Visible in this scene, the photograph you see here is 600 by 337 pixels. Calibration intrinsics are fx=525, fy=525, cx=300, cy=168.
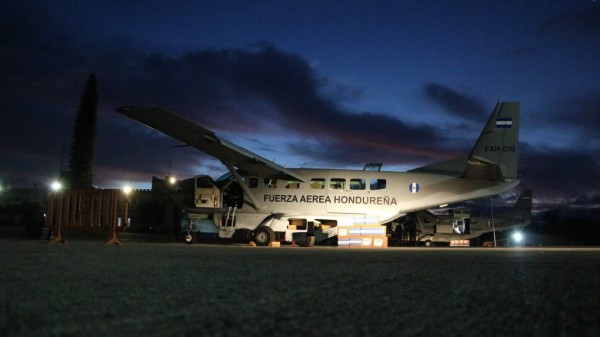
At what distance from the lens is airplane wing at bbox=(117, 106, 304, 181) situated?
17.0 meters

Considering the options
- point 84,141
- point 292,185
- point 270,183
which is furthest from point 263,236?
point 84,141

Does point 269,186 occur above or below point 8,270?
above

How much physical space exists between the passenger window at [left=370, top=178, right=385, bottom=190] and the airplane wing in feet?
9.13

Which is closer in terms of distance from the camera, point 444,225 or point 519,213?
point 444,225

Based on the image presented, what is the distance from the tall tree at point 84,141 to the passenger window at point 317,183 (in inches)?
1333

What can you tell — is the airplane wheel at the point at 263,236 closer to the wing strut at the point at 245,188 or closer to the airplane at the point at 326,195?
the airplane at the point at 326,195

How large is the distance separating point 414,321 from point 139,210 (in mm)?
66262

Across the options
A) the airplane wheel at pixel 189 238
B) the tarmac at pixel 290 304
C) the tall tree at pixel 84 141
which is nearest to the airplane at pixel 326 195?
the airplane wheel at pixel 189 238

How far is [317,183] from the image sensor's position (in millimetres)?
20156

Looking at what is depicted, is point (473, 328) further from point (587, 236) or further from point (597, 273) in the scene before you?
point (587, 236)

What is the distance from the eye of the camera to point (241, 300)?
11.3 ft

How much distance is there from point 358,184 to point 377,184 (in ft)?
2.37

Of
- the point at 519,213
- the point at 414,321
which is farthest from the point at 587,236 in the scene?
the point at 414,321

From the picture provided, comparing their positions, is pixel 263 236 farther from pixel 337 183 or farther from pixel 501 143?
pixel 501 143
